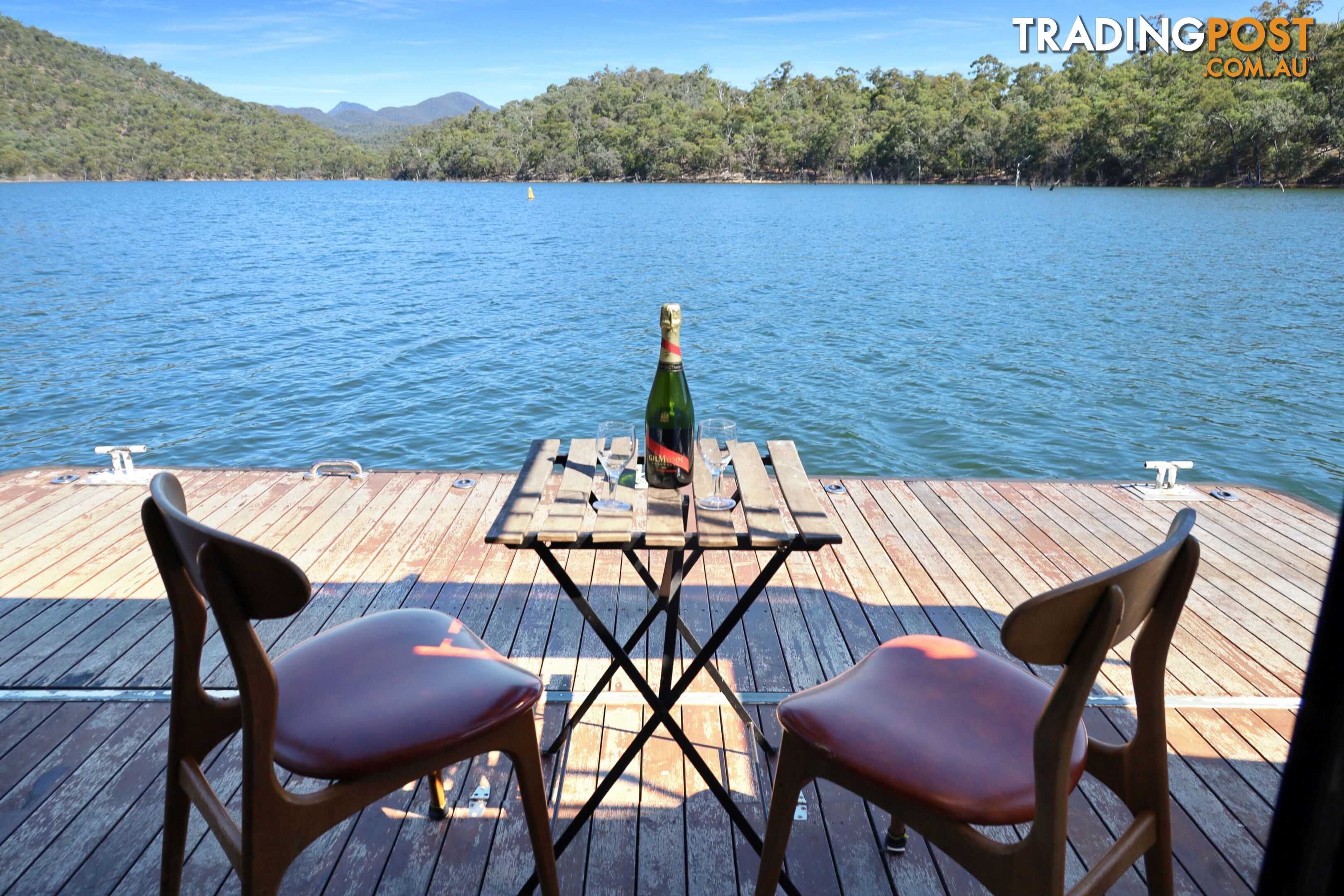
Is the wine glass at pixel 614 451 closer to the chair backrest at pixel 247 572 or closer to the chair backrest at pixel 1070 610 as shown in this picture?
the chair backrest at pixel 247 572

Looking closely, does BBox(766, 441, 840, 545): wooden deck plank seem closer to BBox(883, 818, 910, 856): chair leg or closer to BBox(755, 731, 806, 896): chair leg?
BBox(755, 731, 806, 896): chair leg

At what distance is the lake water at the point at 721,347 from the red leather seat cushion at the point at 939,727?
6.02 m

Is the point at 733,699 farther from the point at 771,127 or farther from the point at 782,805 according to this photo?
the point at 771,127

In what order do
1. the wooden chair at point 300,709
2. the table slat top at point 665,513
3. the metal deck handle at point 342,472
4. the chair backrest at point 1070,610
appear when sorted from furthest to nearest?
the metal deck handle at point 342,472, the table slat top at point 665,513, the wooden chair at point 300,709, the chair backrest at point 1070,610

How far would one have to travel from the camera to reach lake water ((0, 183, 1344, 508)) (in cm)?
818

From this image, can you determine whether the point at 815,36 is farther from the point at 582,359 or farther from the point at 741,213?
the point at 582,359

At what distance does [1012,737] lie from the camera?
1.32 metres

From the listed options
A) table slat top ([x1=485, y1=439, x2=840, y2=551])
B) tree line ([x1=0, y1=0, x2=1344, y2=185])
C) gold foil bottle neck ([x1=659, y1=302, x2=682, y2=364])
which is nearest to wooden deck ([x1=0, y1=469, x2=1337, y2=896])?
table slat top ([x1=485, y1=439, x2=840, y2=551])

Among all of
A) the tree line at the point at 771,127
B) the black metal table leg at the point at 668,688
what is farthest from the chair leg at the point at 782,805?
the tree line at the point at 771,127

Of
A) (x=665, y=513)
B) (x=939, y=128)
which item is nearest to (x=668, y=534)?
(x=665, y=513)

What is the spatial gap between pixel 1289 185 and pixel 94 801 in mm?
55157

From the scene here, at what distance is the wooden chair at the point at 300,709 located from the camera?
113 centimetres

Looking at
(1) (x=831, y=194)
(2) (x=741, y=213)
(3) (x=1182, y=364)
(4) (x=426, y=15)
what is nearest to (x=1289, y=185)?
(1) (x=831, y=194)

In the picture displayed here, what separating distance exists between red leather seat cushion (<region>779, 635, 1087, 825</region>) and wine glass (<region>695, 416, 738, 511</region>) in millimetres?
424
